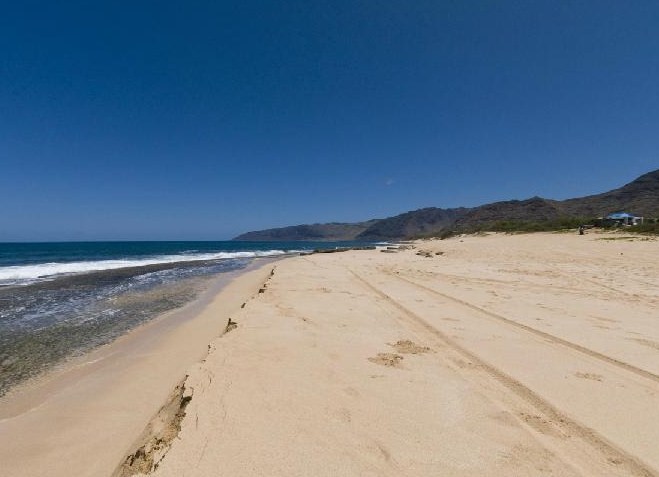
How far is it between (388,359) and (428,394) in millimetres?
1087

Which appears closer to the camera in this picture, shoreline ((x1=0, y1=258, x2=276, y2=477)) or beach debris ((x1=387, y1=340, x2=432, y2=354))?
shoreline ((x1=0, y1=258, x2=276, y2=477))

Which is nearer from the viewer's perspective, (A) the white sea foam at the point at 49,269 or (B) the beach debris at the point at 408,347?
(B) the beach debris at the point at 408,347

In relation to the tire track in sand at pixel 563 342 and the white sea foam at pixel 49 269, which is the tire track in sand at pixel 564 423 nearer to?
the tire track in sand at pixel 563 342

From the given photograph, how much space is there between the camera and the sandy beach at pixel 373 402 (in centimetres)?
252

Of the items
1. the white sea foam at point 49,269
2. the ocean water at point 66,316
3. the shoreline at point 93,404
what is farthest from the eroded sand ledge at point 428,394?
the white sea foam at point 49,269

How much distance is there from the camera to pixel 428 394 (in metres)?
3.56

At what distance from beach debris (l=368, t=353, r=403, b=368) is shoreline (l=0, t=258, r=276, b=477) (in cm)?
276

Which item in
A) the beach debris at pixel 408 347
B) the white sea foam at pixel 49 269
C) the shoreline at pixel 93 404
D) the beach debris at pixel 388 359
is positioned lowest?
the shoreline at pixel 93 404

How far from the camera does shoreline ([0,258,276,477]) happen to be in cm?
323

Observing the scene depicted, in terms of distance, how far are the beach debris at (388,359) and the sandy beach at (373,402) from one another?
27mm

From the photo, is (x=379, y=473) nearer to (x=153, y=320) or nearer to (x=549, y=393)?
(x=549, y=393)

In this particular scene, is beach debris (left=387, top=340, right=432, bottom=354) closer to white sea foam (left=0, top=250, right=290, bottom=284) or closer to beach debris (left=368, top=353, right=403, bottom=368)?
beach debris (left=368, top=353, right=403, bottom=368)

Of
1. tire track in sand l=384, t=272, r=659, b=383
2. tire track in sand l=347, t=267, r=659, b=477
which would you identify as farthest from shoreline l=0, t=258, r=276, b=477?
tire track in sand l=384, t=272, r=659, b=383

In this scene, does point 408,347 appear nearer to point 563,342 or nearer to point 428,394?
point 428,394
